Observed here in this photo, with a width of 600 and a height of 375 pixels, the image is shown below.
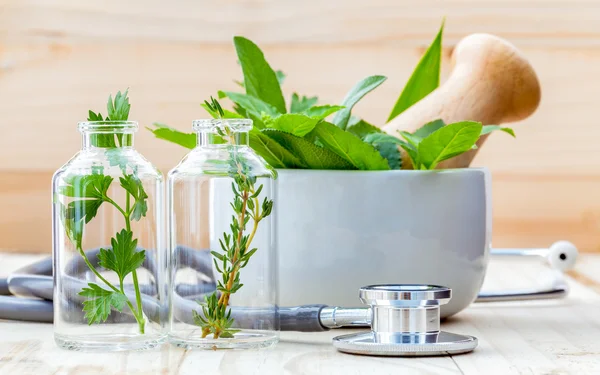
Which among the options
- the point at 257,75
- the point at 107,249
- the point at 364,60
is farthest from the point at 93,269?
the point at 364,60

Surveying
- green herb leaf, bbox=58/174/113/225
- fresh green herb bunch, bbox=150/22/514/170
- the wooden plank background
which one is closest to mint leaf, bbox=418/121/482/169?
fresh green herb bunch, bbox=150/22/514/170

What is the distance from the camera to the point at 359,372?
0.48 metres

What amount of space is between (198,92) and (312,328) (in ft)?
2.77

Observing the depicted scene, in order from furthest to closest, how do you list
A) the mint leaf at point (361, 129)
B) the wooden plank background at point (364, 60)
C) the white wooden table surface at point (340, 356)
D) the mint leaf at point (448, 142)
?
1. the wooden plank background at point (364, 60)
2. the mint leaf at point (361, 129)
3. the mint leaf at point (448, 142)
4. the white wooden table surface at point (340, 356)

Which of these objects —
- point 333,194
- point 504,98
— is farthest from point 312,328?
point 504,98

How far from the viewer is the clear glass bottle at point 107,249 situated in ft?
1.80

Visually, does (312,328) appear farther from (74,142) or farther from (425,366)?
(74,142)

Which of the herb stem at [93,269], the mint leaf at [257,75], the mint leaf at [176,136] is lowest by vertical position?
the herb stem at [93,269]

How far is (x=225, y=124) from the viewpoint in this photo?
56 cm

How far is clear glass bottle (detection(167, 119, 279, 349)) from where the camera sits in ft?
1.82

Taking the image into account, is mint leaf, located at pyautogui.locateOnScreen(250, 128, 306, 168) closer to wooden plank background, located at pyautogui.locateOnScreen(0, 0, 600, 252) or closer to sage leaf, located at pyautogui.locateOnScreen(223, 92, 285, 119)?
sage leaf, located at pyautogui.locateOnScreen(223, 92, 285, 119)

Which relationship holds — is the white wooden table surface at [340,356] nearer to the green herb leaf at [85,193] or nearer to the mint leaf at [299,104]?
the green herb leaf at [85,193]

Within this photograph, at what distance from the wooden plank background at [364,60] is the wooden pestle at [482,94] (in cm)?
60

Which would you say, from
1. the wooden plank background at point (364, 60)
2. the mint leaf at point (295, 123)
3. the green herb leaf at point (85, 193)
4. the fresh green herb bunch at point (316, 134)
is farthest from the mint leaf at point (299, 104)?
the wooden plank background at point (364, 60)
